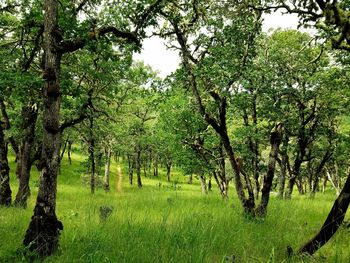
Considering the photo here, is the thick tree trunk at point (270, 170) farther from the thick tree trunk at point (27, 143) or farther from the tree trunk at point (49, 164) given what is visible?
the thick tree trunk at point (27, 143)

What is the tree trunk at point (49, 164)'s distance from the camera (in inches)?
235

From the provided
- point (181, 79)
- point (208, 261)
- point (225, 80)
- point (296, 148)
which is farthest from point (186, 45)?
point (296, 148)

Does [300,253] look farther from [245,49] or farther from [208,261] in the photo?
[245,49]

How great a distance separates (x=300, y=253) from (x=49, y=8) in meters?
7.13

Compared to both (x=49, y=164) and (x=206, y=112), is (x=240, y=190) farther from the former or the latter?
(x=49, y=164)

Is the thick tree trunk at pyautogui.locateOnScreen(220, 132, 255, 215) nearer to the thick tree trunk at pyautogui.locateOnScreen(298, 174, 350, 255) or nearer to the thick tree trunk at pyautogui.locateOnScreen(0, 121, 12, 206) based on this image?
the thick tree trunk at pyautogui.locateOnScreen(298, 174, 350, 255)

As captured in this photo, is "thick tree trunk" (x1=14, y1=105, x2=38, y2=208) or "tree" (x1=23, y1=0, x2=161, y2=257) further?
"thick tree trunk" (x1=14, y1=105, x2=38, y2=208)

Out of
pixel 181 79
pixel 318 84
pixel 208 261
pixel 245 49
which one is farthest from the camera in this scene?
pixel 318 84

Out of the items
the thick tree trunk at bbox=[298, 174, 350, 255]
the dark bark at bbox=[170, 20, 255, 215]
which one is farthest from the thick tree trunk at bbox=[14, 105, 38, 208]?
the thick tree trunk at bbox=[298, 174, 350, 255]

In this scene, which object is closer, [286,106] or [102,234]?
[102,234]

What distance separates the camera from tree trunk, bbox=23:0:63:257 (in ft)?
19.6

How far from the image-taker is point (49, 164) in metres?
6.23

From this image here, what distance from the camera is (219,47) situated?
9531 mm

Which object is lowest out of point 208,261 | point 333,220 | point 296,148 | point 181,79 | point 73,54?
point 208,261
